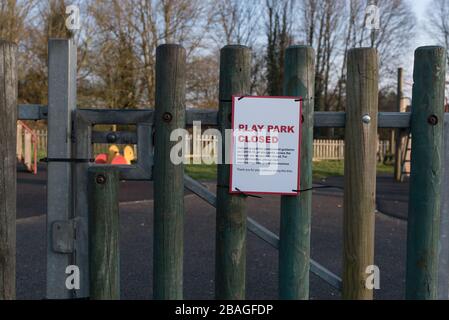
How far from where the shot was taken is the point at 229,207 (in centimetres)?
215

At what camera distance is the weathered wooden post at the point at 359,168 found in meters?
2.14

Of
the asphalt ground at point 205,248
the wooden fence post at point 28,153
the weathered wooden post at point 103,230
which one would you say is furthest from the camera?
the wooden fence post at point 28,153

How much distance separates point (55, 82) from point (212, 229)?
5018 millimetres

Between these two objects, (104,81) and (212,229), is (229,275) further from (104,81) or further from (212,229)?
(104,81)

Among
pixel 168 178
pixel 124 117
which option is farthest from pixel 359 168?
pixel 124 117

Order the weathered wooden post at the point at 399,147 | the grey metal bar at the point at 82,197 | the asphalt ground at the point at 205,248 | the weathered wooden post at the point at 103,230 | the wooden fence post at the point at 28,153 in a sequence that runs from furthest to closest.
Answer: the weathered wooden post at the point at 399,147 < the wooden fence post at the point at 28,153 < the asphalt ground at the point at 205,248 < the grey metal bar at the point at 82,197 < the weathered wooden post at the point at 103,230

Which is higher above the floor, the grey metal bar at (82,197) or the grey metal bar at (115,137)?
the grey metal bar at (115,137)

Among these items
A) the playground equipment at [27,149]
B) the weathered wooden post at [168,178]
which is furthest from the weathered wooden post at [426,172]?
the playground equipment at [27,149]

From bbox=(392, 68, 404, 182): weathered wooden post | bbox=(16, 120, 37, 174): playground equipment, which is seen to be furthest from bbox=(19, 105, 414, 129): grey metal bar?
bbox=(392, 68, 404, 182): weathered wooden post

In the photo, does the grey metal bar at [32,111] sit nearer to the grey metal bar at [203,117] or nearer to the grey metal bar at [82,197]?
the grey metal bar at [82,197]

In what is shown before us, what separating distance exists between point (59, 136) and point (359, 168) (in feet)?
4.53


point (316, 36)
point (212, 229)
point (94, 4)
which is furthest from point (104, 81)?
point (212, 229)

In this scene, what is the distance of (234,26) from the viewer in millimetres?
27406
